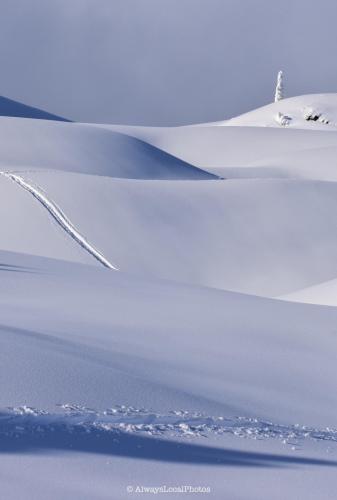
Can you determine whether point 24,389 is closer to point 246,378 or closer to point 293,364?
point 246,378

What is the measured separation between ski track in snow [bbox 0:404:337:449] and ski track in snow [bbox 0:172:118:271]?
Answer: 1821 cm

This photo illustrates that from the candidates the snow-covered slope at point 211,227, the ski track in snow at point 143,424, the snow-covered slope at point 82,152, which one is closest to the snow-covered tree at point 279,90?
the snow-covered slope at point 82,152

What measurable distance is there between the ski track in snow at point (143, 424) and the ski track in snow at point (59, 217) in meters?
18.2

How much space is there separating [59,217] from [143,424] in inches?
889

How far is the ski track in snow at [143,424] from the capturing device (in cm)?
582

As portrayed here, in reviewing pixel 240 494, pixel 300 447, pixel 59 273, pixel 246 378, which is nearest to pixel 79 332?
pixel 246 378

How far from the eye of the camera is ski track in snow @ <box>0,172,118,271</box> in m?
26.0

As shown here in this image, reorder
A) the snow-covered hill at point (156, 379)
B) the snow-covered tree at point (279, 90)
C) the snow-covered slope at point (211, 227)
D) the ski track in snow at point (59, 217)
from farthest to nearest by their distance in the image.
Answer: the snow-covered tree at point (279, 90) → the snow-covered slope at point (211, 227) → the ski track in snow at point (59, 217) → the snow-covered hill at point (156, 379)

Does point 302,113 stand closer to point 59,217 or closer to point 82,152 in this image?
point 82,152

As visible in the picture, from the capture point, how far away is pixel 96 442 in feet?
18.9

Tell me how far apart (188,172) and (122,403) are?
40789 millimetres

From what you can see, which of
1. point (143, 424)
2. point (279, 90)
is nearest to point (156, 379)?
point (143, 424)

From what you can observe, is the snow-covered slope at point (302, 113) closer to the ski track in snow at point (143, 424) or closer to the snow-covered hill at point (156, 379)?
the snow-covered hill at point (156, 379)

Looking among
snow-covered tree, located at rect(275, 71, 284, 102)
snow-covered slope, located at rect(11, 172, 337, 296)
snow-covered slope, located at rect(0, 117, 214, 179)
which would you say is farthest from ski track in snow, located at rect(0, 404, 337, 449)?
snow-covered tree, located at rect(275, 71, 284, 102)
